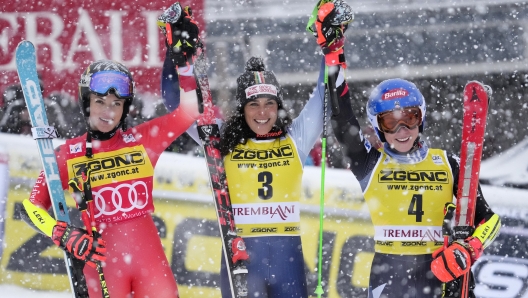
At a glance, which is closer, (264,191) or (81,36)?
(264,191)

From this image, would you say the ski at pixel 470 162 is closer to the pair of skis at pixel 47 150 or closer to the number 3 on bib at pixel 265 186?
the number 3 on bib at pixel 265 186

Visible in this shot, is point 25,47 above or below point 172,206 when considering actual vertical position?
above

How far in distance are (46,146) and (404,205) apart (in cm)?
181

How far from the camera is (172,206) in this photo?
17.6 ft

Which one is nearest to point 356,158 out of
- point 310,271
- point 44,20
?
point 310,271

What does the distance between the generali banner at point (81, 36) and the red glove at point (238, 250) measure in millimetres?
3282

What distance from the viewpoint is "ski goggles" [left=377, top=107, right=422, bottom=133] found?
3.23m

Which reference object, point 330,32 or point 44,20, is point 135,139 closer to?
point 330,32

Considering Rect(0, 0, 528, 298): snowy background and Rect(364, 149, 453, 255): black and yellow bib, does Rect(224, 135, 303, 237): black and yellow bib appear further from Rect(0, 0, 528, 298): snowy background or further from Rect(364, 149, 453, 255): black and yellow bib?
Rect(0, 0, 528, 298): snowy background

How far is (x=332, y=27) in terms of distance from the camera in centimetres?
323

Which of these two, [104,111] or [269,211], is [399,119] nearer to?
[269,211]

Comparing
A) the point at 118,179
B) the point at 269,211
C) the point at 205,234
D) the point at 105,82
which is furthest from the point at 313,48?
the point at 118,179

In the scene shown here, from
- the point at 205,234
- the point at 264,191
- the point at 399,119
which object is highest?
the point at 399,119

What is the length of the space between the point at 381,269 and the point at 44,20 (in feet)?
14.5
